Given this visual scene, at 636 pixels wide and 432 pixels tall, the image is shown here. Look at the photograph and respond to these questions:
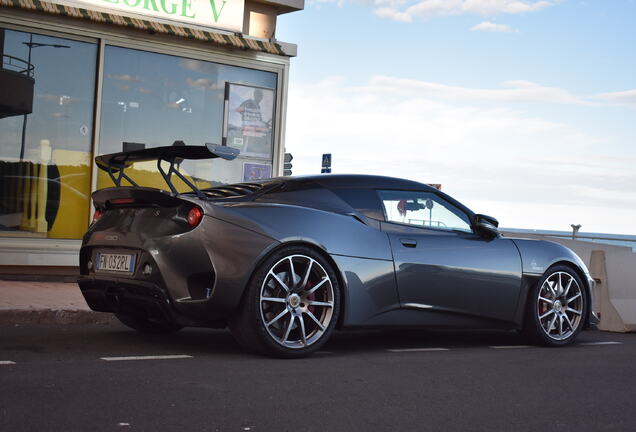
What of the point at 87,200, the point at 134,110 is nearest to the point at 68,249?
the point at 87,200

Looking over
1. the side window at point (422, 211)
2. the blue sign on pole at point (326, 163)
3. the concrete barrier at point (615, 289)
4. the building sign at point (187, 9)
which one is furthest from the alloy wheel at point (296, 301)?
the blue sign on pole at point (326, 163)

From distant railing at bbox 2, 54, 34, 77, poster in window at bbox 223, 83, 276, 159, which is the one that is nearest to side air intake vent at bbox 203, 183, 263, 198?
distant railing at bbox 2, 54, 34, 77

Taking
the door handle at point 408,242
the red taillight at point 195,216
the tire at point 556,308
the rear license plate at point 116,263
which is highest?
the red taillight at point 195,216

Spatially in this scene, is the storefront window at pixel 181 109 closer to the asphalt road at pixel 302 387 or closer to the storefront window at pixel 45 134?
the storefront window at pixel 45 134

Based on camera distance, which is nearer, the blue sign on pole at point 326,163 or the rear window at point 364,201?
the rear window at point 364,201

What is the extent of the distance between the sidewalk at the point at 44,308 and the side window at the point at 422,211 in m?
3.04

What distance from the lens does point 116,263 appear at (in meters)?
6.49

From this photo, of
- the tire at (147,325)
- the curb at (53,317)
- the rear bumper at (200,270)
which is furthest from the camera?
the curb at (53,317)

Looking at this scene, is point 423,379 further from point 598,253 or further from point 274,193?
point 598,253

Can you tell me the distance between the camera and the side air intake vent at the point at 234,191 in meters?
6.64

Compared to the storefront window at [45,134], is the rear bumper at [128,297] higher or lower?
lower

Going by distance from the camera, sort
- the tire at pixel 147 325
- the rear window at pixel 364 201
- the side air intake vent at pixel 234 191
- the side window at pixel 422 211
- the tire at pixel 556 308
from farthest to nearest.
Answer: the tire at pixel 556 308, the tire at pixel 147 325, the side window at pixel 422 211, the rear window at pixel 364 201, the side air intake vent at pixel 234 191

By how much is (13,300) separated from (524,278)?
15.7 feet

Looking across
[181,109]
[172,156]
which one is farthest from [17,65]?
[172,156]
